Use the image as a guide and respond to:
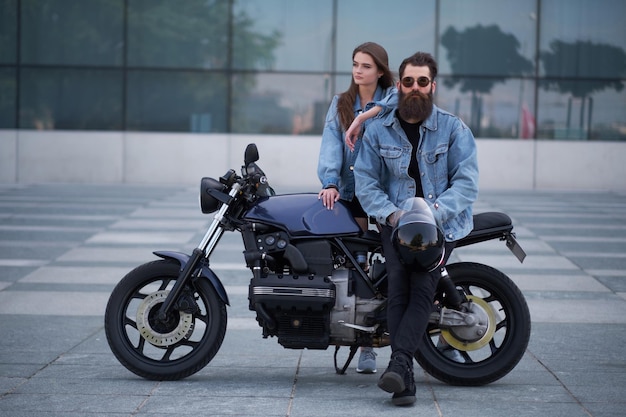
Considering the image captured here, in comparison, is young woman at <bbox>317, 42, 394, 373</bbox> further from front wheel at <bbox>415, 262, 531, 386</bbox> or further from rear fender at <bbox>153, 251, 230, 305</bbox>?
rear fender at <bbox>153, 251, 230, 305</bbox>

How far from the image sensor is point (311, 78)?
24719 mm

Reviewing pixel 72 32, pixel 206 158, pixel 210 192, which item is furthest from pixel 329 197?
pixel 72 32

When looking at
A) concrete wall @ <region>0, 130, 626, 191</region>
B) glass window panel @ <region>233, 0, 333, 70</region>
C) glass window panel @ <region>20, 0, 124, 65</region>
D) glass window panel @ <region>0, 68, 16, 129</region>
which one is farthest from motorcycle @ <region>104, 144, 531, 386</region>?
glass window panel @ <region>0, 68, 16, 129</region>

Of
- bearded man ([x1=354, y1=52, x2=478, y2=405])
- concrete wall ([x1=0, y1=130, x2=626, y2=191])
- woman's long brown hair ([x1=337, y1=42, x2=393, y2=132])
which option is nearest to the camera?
bearded man ([x1=354, y1=52, x2=478, y2=405])

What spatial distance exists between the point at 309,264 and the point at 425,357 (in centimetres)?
76

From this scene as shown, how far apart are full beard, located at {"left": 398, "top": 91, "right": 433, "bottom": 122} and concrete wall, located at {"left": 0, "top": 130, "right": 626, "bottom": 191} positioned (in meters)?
19.0

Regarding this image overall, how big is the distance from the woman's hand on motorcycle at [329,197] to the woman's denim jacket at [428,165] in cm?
12

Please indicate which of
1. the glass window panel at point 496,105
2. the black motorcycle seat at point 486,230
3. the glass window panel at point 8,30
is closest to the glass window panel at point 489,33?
the glass window panel at point 496,105

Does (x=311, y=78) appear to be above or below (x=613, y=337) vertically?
above

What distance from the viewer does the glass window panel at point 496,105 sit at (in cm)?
2461

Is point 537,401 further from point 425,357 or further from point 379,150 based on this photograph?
point 379,150

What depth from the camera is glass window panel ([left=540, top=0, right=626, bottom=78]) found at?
24.7 meters

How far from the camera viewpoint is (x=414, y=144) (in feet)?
18.3

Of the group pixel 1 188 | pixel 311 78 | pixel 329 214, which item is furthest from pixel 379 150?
pixel 311 78
